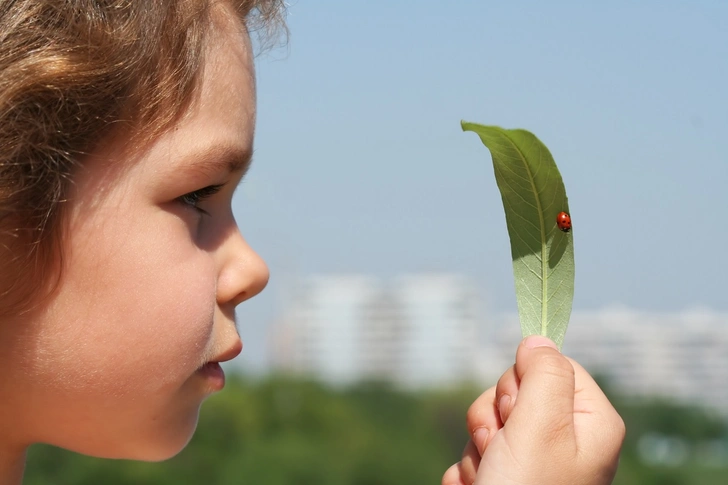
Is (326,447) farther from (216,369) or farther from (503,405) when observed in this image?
(503,405)

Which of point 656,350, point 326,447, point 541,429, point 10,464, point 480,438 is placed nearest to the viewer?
point 541,429

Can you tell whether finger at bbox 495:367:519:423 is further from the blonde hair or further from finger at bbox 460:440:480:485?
the blonde hair

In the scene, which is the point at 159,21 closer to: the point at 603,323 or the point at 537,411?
the point at 537,411

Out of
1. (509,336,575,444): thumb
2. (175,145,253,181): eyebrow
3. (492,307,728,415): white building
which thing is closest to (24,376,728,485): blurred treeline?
(175,145,253,181): eyebrow

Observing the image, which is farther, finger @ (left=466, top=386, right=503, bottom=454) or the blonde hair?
finger @ (left=466, top=386, right=503, bottom=454)

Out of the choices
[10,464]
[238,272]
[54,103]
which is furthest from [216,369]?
[54,103]

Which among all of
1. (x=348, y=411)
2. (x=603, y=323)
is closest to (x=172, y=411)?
(x=348, y=411)
